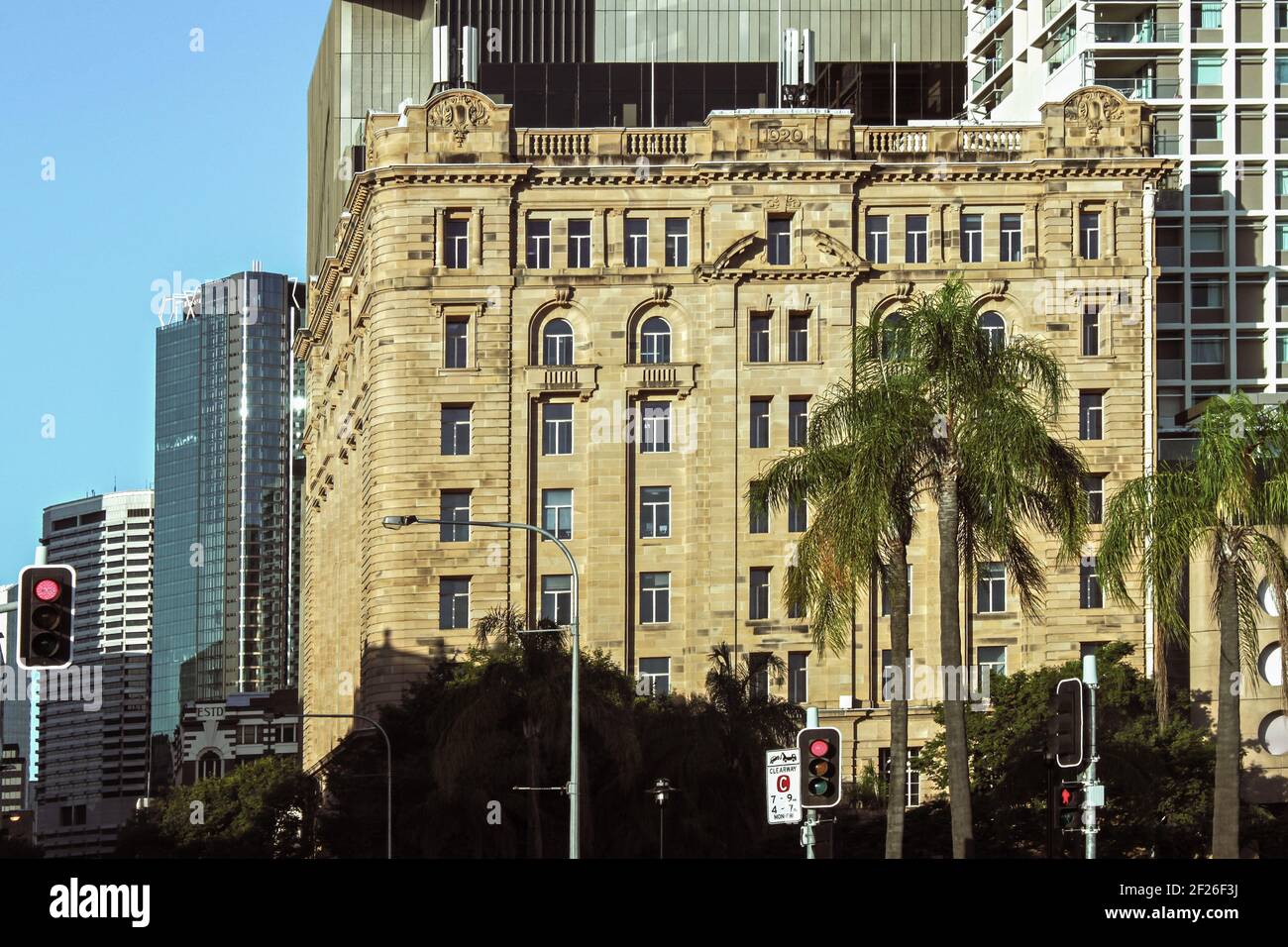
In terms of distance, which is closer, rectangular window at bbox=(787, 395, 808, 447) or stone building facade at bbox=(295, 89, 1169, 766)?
stone building facade at bbox=(295, 89, 1169, 766)

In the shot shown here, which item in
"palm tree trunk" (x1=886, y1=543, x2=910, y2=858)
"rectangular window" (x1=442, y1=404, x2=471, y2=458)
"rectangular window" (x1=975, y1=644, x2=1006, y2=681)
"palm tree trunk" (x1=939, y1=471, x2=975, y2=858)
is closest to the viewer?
"palm tree trunk" (x1=939, y1=471, x2=975, y2=858)

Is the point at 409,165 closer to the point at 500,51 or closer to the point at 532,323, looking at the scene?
the point at 532,323

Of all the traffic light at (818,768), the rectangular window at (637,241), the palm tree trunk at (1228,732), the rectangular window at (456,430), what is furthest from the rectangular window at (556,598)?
the traffic light at (818,768)

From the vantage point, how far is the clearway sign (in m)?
40.5

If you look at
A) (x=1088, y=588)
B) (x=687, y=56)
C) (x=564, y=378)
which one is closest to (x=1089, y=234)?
(x=1088, y=588)

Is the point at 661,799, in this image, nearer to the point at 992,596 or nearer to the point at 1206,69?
the point at 992,596

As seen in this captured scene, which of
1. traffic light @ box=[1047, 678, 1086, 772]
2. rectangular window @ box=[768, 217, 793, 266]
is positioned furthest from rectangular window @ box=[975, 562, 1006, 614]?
traffic light @ box=[1047, 678, 1086, 772]

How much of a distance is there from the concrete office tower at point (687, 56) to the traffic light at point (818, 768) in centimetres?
9594

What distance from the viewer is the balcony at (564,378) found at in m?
108

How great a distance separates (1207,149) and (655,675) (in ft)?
157

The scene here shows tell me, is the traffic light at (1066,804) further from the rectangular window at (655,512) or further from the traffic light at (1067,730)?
the rectangular window at (655,512)

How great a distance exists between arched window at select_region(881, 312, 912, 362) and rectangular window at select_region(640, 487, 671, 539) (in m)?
49.5

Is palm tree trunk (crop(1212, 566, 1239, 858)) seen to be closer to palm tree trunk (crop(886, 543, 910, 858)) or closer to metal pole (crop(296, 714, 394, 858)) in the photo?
palm tree trunk (crop(886, 543, 910, 858))

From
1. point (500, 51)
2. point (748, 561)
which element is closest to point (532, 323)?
point (748, 561)
